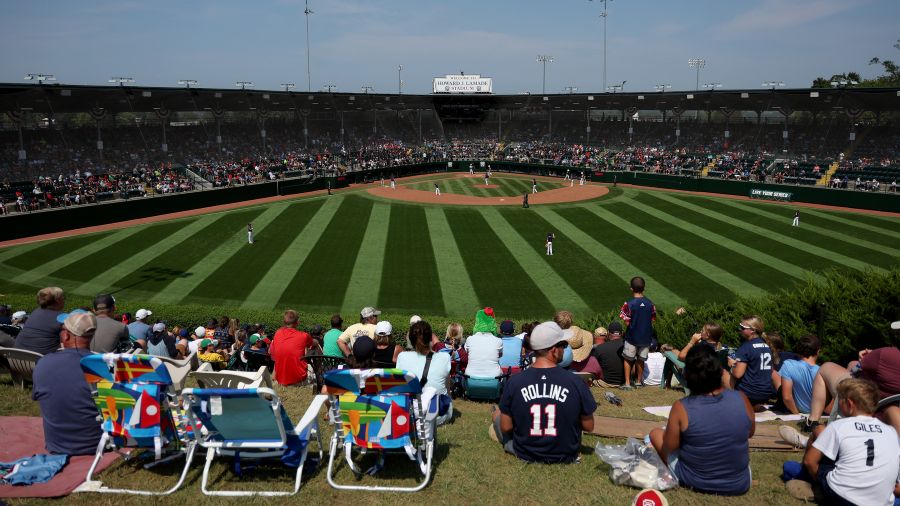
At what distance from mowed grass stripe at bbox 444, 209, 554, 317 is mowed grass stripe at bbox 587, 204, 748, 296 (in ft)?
25.1

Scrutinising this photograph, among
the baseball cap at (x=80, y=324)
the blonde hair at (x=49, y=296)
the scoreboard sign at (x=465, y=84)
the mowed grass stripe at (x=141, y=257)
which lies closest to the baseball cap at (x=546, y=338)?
the baseball cap at (x=80, y=324)

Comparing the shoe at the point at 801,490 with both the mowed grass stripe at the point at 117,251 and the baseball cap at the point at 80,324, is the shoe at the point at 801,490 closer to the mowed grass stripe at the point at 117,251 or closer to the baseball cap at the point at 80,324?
the baseball cap at the point at 80,324

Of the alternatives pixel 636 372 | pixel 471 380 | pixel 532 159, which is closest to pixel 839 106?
pixel 532 159

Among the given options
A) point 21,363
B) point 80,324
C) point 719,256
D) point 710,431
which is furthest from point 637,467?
point 719,256

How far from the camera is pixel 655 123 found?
73000mm

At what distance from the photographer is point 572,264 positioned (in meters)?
28.1

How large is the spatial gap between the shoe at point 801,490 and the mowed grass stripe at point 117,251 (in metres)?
28.3

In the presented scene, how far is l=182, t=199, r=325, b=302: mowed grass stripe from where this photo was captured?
2417 centimetres

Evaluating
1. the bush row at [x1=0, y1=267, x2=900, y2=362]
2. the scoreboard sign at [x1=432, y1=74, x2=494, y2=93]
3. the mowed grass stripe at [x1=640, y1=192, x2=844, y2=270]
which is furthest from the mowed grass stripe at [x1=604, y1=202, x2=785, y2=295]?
the scoreboard sign at [x1=432, y1=74, x2=494, y2=93]

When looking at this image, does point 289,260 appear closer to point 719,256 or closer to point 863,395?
point 719,256

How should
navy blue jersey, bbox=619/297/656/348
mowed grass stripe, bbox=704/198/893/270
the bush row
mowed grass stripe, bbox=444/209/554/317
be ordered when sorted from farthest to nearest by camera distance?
mowed grass stripe, bbox=704/198/893/270
mowed grass stripe, bbox=444/209/554/317
navy blue jersey, bbox=619/297/656/348
the bush row

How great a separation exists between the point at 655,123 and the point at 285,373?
236 feet

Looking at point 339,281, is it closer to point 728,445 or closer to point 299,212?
point 299,212

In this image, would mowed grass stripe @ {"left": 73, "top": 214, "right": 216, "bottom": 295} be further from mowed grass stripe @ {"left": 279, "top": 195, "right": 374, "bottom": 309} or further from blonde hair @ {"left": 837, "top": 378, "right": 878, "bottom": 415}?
blonde hair @ {"left": 837, "top": 378, "right": 878, "bottom": 415}
